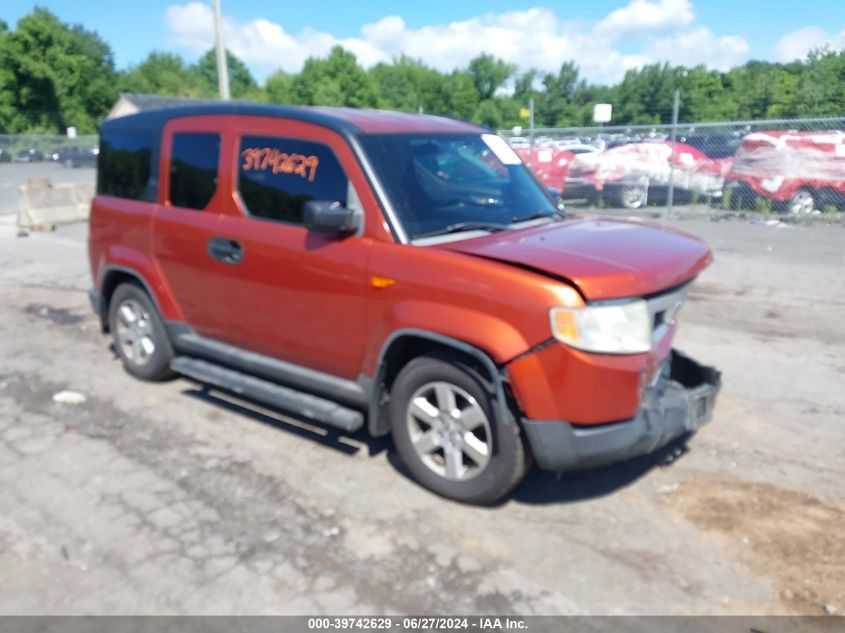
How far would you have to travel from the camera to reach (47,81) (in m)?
71.2

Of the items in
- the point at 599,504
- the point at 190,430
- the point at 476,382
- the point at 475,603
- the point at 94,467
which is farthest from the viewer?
the point at 190,430

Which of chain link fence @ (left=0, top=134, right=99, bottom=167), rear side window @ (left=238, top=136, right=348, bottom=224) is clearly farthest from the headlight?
chain link fence @ (left=0, top=134, right=99, bottom=167)

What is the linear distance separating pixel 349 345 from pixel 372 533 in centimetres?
106

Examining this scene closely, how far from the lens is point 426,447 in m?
4.14

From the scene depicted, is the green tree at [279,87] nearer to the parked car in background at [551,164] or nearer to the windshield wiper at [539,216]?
the parked car in background at [551,164]

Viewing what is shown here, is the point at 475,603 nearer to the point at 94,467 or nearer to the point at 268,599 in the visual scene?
the point at 268,599

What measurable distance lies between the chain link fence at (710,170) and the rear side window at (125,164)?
385 inches

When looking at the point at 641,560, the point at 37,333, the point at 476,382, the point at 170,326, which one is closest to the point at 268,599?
the point at 476,382

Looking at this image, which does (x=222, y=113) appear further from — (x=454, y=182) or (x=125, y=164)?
(x=454, y=182)

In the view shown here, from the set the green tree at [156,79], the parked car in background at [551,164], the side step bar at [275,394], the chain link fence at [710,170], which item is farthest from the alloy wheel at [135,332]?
the green tree at [156,79]

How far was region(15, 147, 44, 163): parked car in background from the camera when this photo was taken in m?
44.5

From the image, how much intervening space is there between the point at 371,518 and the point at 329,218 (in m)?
1.58

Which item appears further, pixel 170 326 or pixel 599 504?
pixel 170 326

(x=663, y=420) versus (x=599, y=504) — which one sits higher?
(x=663, y=420)
